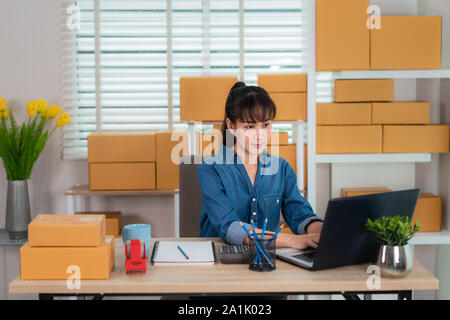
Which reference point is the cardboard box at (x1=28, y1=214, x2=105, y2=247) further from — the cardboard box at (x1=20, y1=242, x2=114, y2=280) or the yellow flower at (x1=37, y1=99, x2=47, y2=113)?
the yellow flower at (x1=37, y1=99, x2=47, y2=113)

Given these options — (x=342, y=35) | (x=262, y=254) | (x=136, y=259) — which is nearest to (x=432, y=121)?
(x=342, y=35)

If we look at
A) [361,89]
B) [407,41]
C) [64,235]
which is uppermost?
[407,41]

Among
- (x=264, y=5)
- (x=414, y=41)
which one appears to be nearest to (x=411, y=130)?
(x=414, y=41)

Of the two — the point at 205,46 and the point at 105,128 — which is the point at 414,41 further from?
the point at 105,128

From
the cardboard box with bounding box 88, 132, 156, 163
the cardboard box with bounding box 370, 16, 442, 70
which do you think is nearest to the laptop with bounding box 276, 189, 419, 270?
the cardboard box with bounding box 370, 16, 442, 70

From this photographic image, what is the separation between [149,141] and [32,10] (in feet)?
3.61

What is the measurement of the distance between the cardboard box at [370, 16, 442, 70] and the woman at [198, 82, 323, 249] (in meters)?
1.11

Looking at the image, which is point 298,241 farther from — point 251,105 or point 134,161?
point 134,161

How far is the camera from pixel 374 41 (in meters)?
2.77

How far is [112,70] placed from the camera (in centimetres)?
321

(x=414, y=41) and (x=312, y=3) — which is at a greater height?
(x=312, y=3)

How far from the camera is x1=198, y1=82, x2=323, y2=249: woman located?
179 centimetres

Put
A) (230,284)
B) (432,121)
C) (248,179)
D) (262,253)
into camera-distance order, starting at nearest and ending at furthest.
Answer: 1. (230,284)
2. (262,253)
3. (248,179)
4. (432,121)

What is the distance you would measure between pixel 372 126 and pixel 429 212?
0.59 m
